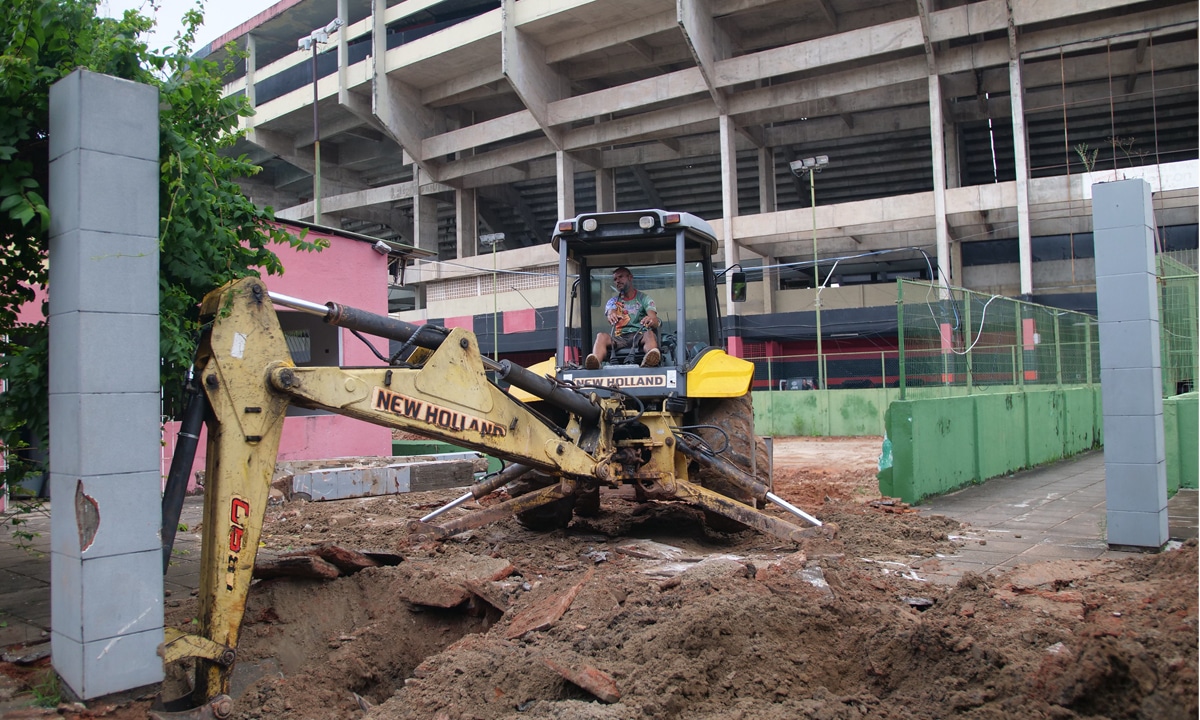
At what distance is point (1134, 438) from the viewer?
23.3ft

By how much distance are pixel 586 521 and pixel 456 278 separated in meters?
30.9

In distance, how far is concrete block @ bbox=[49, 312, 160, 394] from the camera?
4.03 metres

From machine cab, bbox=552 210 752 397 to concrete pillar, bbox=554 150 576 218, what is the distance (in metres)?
25.1

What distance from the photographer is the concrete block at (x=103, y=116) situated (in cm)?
411

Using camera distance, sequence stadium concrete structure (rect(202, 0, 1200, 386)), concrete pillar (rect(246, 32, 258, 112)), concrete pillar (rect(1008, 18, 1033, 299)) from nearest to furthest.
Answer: concrete pillar (rect(1008, 18, 1033, 299)), stadium concrete structure (rect(202, 0, 1200, 386)), concrete pillar (rect(246, 32, 258, 112))

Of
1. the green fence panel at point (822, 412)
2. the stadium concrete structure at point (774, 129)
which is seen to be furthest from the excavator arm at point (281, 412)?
the stadium concrete structure at point (774, 129)

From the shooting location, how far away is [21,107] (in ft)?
15.0

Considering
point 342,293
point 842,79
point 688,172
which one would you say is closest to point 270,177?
point 688,172

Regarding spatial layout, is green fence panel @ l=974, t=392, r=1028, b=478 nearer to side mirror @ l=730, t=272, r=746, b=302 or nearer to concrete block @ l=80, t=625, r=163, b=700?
side mirror @ l=730, t=272, r=746, b=302

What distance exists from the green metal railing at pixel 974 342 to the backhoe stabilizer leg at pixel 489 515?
4270 mm

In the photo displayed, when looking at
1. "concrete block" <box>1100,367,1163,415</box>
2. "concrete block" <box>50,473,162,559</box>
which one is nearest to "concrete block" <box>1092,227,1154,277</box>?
Result: "concrete block" <box>1100,367,1163,415</box>

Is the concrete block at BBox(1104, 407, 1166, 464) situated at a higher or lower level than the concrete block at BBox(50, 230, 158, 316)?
lower

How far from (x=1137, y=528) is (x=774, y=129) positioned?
91.3 ft

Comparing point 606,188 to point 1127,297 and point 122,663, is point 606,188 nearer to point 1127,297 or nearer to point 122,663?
point 1127,297
